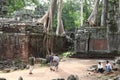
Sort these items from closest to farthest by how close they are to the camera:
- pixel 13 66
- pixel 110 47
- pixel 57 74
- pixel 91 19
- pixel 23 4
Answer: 1. pixel 57 74
2. pixel 13 66
3. pixel 110 47
4. pixel 91 19
5. pixel 23 4

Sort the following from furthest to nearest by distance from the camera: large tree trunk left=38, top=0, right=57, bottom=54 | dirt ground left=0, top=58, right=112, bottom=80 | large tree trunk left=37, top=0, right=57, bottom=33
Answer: large tree trunk left=37, top=0, right=57, bottom=33 → large tree trunk left=38, top=0, right=57, bottom=54 → dirt ground left=0, top=58, right=112, bottom=80

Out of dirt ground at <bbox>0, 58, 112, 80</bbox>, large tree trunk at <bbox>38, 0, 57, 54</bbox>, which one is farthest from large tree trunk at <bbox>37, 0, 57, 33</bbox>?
dirt ground at <bbox>0, 58, 112, 80</bbox>

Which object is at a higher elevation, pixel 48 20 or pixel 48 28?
pixel 48 20

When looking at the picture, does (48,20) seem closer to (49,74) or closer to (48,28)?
(48,28)

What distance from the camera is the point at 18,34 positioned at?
2312 centimetres

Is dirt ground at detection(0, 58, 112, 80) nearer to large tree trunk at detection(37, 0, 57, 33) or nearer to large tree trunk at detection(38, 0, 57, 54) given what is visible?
large tree trunk at detection(38, 0, 57, 54)

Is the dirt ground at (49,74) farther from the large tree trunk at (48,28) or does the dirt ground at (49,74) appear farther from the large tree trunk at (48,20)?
the large tree trunk at (48,20)

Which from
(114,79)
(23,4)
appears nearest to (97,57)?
(114,79)

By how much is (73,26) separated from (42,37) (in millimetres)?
23269

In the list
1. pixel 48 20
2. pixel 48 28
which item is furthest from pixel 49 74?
pixel 48 20

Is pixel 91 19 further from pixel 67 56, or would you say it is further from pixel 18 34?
pixel 18 34

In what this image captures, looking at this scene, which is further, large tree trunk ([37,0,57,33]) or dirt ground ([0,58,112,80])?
large tree trunk ([37,0,57,33])

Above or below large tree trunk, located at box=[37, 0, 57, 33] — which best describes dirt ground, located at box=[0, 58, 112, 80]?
below

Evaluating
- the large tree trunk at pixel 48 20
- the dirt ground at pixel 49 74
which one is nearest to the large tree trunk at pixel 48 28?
the large tree trunk at pixel 48 20
